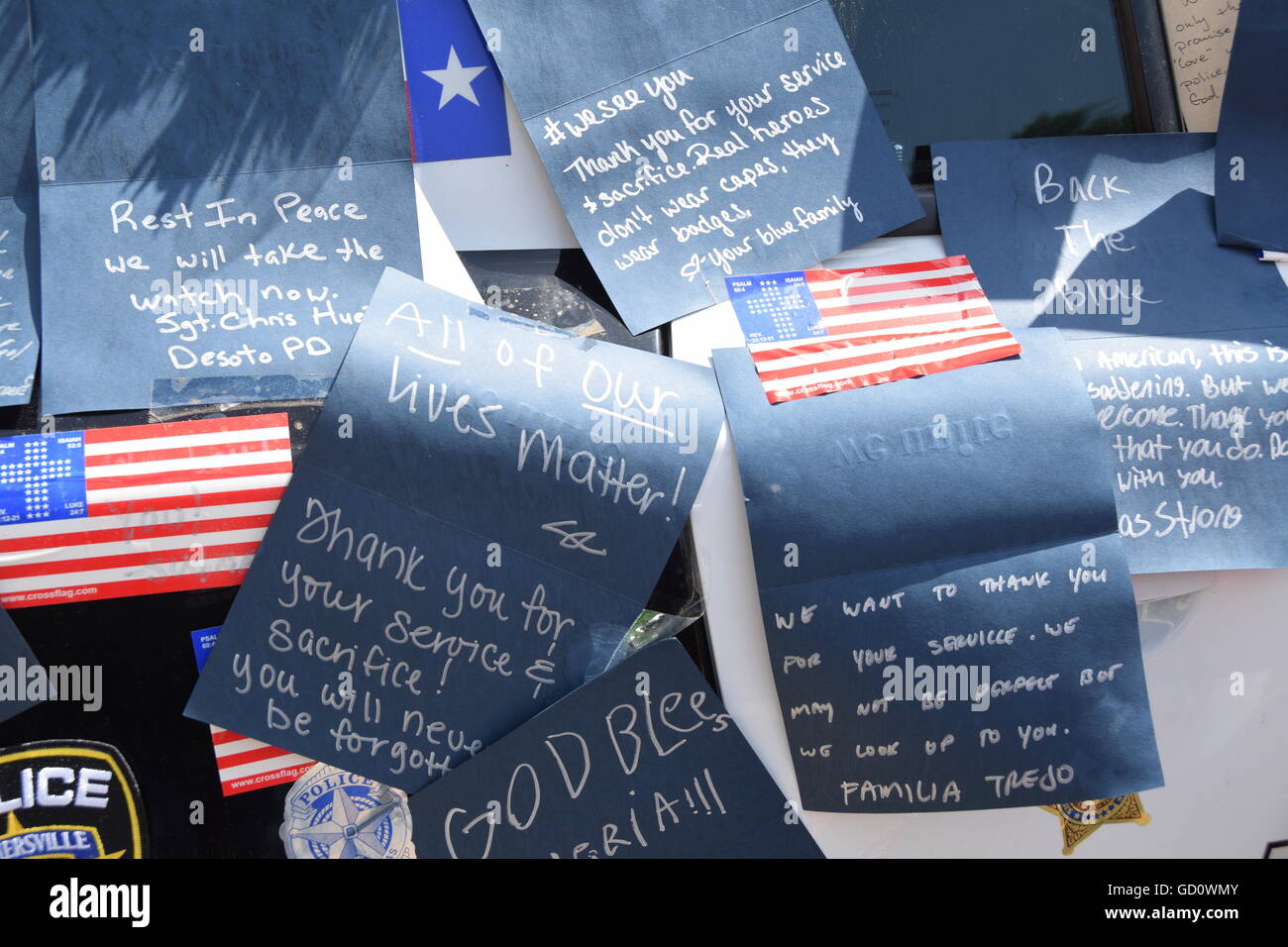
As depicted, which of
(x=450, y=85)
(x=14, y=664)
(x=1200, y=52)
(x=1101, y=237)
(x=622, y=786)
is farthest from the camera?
(x=1200, y=52)

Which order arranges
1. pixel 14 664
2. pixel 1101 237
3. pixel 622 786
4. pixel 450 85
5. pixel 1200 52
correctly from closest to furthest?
1. pixel 14 664
2. pixel 622 786
3. pixel 450 85
4. pixel 1101 237
5. pixel 1200 52

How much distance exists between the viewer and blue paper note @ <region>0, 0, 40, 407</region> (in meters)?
1.57

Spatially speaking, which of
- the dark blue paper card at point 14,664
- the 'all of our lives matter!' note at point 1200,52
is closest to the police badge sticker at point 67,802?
the dark blue paper card at point 14,664

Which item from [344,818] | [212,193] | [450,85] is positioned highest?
[450,85]

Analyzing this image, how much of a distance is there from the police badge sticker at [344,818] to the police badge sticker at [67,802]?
218 mm

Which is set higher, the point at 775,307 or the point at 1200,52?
the point at 1200,52

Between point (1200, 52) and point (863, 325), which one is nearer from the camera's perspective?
point (863, 325)

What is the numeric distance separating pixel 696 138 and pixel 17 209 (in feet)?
3.61

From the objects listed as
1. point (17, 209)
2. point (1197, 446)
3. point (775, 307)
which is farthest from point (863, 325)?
point (17, 209)

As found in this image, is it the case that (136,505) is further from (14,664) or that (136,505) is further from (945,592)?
(945,592)

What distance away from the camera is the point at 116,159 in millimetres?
1601

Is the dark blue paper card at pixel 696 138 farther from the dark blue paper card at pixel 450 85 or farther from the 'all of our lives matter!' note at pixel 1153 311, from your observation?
the 'all of our lives matter!' note at pixel 1153 311

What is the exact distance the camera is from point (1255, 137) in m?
1.89
